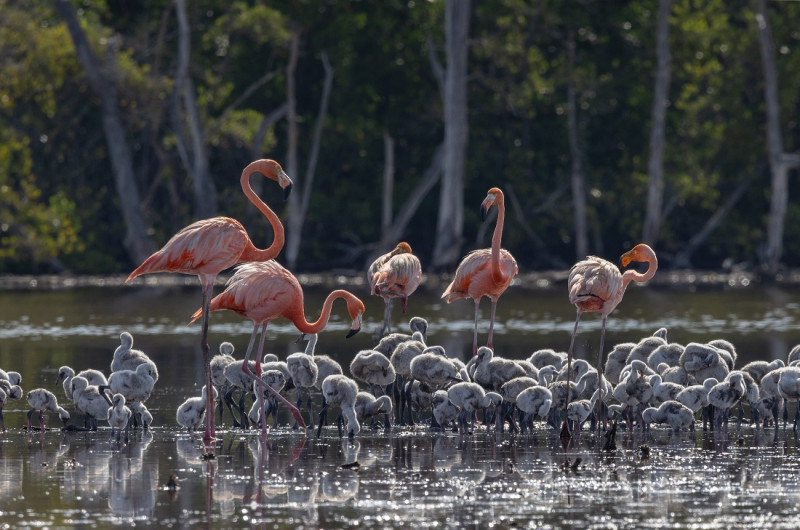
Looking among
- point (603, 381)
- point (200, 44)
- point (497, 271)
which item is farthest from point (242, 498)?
point (200, 44)

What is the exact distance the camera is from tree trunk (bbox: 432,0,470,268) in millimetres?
38375

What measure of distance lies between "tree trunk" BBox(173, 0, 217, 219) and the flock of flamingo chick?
2550 centimetres

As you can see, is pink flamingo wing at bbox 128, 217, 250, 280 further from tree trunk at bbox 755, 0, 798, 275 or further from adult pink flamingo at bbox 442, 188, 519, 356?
tree trunk at bbox 755, 0, 798, 275

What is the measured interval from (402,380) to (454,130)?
24.5 m

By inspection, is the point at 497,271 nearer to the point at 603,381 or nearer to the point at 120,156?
the point at 603,381

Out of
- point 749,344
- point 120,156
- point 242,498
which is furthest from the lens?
point 120,156

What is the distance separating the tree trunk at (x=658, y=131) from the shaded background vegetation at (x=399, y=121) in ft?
6.27

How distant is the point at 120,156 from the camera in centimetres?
3884

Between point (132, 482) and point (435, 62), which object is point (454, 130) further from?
point (132, 482)

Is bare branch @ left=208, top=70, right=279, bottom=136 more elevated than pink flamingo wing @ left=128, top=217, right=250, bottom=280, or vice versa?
bare branch @ left=208, top=70, right=279, bottom=136

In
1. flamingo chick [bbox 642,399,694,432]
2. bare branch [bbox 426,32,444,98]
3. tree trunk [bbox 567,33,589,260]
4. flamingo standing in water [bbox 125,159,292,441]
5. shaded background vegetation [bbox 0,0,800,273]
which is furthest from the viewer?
bare branch [bbox 426,32,444,98]

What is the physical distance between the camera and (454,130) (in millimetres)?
38562

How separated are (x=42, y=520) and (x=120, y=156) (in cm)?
3031

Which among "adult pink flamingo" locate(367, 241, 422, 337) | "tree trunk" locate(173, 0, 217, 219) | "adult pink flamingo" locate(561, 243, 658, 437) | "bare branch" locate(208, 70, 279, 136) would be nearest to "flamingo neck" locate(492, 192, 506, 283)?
"adult pink flamingo" locate(367, 241, 422, 337)
